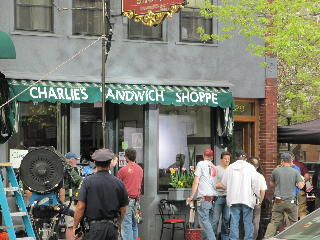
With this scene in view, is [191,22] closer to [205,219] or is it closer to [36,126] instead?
[36,126]

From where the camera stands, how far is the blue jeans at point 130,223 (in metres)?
10.4

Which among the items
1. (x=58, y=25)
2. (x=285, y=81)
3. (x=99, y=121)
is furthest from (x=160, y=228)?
(x=285, y=81)

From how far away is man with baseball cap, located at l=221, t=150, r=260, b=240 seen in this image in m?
10.9

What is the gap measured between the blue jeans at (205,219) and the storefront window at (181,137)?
1731 millimetres

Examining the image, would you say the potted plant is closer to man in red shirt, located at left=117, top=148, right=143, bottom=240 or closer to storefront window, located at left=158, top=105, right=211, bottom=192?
storefront window, located at left=158, top=105, right=211, bottom=192

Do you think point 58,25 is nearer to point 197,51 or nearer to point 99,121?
point 99,121

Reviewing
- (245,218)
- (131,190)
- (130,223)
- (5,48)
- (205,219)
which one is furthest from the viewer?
(205,219)

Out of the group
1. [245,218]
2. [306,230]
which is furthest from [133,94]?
[306,230]

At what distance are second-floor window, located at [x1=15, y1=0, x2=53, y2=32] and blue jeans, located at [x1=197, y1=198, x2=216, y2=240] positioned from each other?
16.8ft

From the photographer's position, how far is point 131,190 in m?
10.5

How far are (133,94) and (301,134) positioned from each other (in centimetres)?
477

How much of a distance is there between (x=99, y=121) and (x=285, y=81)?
452 inches

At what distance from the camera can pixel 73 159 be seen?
10773 millimetres

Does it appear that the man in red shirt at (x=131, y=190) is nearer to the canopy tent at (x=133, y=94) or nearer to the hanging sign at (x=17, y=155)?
the canopy tent at (x=133, y=94)
